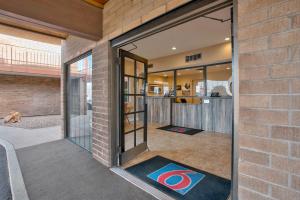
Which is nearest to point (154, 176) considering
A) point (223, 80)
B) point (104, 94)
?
point (104, 94)

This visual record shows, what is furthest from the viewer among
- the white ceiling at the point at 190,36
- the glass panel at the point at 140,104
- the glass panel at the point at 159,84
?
the glass panel at the point at 159,84

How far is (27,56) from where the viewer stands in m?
9.21

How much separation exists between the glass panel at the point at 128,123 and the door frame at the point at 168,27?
0.18 metres

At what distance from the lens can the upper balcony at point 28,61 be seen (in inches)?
331

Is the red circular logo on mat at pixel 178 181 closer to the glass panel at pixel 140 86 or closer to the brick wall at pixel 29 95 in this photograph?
the glass panel at pixel 140 86

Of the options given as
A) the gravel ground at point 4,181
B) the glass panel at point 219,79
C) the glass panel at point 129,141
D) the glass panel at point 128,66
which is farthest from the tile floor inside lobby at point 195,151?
the glass panel at point 219,79

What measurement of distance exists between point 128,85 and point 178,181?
6.06ft

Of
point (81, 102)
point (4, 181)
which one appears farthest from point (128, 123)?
point (4, 181)

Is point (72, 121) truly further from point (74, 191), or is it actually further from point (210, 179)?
point (210, 179)

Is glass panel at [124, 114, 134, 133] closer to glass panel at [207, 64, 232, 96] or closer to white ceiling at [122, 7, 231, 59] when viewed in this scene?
white ceiling at [122, 7, 231, 59]

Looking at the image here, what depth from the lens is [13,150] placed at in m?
3.54

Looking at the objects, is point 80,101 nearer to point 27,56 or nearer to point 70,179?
point 70,179

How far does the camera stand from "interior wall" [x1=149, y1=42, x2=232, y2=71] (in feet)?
15.8

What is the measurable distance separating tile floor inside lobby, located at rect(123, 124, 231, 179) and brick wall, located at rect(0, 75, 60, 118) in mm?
9615
